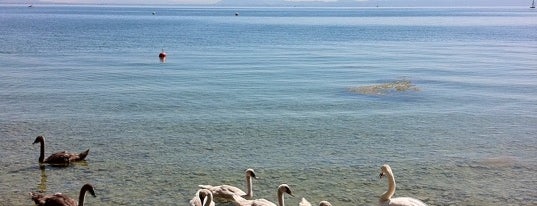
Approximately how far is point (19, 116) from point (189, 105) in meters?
7.51

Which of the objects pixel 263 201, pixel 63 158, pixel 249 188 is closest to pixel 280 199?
pixel 263 201

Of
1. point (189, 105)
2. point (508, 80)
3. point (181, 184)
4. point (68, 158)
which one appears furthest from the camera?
point (508, 80)

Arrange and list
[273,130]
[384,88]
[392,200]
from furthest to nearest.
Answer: [384,88] < [273,130] < [392,200]

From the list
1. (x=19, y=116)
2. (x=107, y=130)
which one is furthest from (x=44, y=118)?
(x=107, y=130)

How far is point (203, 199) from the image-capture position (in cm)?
1403

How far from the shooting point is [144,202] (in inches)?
603

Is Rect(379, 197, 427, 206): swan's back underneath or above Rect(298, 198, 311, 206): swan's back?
above

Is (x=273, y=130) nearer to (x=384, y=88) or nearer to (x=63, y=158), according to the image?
(x=63, y=158)

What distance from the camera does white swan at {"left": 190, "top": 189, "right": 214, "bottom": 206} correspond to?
13796 millimetres

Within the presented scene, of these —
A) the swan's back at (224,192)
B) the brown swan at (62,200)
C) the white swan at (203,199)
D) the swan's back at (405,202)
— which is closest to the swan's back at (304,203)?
the swan's back at (224,192)

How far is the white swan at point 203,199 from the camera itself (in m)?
13.8

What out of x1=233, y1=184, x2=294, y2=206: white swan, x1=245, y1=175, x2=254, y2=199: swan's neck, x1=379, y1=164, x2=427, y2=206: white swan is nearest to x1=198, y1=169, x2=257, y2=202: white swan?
x1=245, y1=175, x2=254, y2=199: swan's neck

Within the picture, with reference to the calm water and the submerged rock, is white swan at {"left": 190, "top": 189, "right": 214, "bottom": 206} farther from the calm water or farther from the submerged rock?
the submerged rock

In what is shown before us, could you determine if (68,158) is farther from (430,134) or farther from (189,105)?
(430,134)
